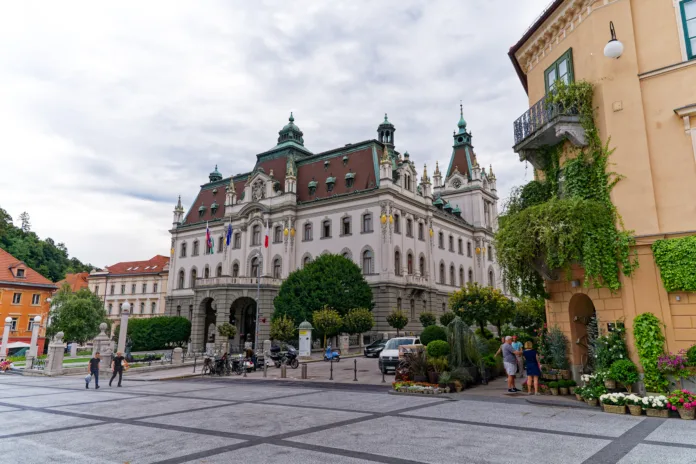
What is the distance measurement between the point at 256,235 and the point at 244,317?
9502mm

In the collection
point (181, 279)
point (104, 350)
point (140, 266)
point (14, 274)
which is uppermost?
point (140, 266)

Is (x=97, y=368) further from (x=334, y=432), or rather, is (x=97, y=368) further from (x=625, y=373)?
(x=625, y=373)

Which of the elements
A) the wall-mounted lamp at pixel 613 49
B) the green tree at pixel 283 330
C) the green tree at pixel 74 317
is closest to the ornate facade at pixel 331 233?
the green tree at pixel 283 330

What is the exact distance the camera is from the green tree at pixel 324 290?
131 feet

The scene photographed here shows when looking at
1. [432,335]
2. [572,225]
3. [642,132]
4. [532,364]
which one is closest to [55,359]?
[432,335]

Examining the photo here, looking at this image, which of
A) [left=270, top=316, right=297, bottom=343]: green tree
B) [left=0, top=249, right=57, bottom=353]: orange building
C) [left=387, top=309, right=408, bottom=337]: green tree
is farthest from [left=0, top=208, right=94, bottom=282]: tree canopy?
[left=387, top=309, right=408, bottom=337]: green tree

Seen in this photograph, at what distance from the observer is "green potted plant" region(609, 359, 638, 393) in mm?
12547

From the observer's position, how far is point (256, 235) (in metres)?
54.8

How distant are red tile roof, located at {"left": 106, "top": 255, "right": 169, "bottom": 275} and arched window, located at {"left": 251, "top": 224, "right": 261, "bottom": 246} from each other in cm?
3324

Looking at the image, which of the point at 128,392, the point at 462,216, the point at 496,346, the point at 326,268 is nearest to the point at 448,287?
the point at 462,216

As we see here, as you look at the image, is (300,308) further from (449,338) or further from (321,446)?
(321,446)

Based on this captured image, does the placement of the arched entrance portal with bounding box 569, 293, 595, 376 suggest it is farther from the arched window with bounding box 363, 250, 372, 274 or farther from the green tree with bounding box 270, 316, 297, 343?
Answer: the arched window with bounding box 363, 250, 372, 274

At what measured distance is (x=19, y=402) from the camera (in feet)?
53.3

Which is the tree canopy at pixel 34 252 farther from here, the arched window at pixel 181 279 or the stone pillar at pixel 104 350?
the stone pillar at pixel 104 350
